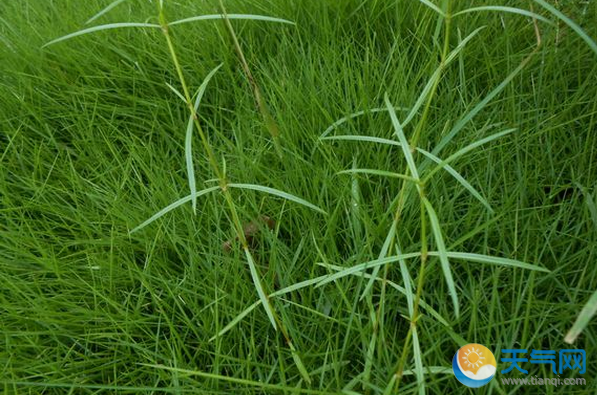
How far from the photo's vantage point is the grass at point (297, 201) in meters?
0.96

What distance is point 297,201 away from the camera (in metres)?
0.91

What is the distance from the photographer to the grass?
956 millimetres

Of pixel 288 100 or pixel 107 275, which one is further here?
pixel 288 100

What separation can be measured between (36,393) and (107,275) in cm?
24

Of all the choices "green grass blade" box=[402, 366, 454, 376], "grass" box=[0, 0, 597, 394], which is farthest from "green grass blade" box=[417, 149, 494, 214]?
"green grass blade" box=[402, 366, 454, 376]

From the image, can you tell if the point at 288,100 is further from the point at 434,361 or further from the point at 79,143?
the point at 434,361

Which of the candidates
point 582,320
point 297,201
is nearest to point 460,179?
point 297,201

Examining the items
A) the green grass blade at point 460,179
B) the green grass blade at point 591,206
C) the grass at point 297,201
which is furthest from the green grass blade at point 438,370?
the green grass blade at point 591,206

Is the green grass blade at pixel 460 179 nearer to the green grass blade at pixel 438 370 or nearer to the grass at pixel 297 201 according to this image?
the grass at pixel 297 201

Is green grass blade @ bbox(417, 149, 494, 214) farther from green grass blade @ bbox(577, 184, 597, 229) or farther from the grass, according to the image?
green grass blade @ bbox(577, 184, 597, 229)

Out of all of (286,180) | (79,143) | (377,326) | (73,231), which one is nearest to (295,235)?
(286,180)

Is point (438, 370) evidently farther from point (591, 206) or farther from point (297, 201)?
point (591, 206)

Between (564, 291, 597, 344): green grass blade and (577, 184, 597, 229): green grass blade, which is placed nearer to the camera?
(564, 291, 597, 344): green grass blade

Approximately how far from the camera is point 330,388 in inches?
38.1
